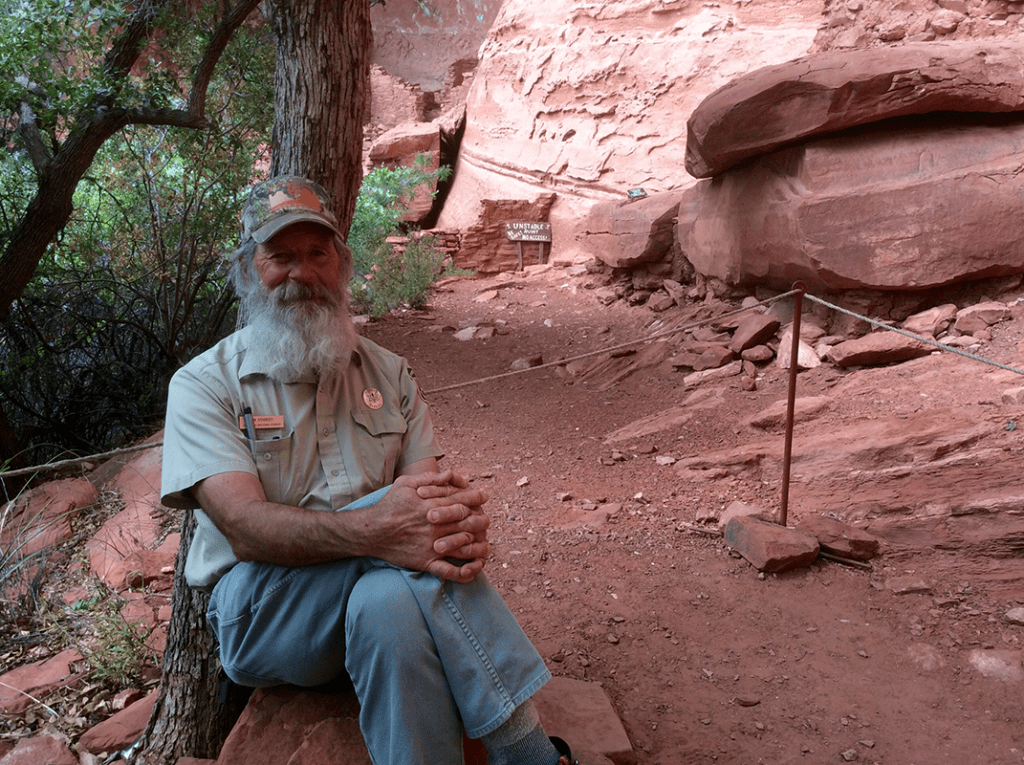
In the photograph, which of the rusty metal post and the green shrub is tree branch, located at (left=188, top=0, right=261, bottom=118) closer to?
the green shrub

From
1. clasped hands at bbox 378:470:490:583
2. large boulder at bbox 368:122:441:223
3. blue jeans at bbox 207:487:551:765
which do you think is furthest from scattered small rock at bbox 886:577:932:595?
large boulder at bbox 368:122:441:223

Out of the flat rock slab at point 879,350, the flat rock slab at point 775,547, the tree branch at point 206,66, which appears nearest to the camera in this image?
the flat rock slab at point 775,547

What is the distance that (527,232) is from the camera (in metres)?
11.2

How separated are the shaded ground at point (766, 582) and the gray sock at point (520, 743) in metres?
0.80

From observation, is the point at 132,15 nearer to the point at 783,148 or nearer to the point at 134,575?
the point at 134,575

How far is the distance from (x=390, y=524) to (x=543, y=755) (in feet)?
2.08

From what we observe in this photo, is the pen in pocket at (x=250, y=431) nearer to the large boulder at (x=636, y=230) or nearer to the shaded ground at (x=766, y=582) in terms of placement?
the shaded ground at (x=766, y=582)

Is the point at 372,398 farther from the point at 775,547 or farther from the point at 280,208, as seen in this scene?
the point at 775,547

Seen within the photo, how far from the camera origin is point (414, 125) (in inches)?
552

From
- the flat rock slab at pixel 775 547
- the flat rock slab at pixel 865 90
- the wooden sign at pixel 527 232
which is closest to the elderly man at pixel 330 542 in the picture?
the flat rock slab at pixel 775 547

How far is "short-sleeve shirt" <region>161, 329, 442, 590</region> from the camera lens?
179 cm

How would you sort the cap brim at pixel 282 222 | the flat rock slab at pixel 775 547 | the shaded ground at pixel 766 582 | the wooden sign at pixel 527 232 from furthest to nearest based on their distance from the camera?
the wooden sign at pixel 527 232 → the flat rock slab at pixel 775 547 → the shaded ground at pixel 766 582 → the cap brim at pixel 282 222

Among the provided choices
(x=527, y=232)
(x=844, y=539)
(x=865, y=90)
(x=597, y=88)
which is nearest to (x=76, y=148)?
(x=844, y=539)

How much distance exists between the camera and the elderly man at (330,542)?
1.63m
